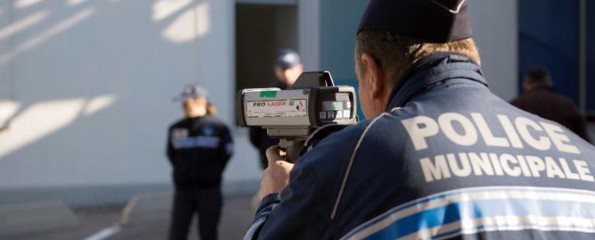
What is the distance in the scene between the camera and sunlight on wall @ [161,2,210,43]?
12.4 metres

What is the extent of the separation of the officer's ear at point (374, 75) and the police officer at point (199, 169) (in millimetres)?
6039

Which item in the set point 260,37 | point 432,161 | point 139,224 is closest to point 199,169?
point 139,224

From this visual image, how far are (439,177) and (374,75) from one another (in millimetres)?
318

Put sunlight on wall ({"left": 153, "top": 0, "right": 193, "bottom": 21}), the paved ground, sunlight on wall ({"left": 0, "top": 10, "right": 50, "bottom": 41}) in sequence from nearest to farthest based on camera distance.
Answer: the paved ground → sunlight on wall ({"left": 0, "top": 10, "right": 50, "bottom": 41}) → sunlight on wall ({"left": 153, "top": 0, "right": 193, "bottom": 21})

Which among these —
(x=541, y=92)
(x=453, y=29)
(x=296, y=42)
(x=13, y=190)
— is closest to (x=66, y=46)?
(x=13, y=190)

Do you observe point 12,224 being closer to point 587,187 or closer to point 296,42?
point 296,42

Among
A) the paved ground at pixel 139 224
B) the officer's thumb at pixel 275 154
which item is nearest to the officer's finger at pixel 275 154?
the officer's thumb at pixel 275 154

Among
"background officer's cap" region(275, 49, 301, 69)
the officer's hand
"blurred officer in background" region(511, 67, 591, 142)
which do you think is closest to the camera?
the officer's hand

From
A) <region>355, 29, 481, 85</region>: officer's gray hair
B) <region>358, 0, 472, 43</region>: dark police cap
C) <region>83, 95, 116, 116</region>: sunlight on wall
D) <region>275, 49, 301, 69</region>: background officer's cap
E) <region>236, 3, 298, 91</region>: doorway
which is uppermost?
<region>236, 3, 298, 91</region>: doorway

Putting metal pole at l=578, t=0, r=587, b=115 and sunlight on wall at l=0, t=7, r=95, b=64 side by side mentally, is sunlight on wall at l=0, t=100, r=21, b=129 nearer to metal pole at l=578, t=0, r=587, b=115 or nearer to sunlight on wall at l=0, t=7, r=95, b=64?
sunlight on wall at l=0, t=7, r=95, b=64

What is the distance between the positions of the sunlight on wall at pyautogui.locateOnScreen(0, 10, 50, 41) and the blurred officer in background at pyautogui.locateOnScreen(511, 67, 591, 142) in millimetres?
6912

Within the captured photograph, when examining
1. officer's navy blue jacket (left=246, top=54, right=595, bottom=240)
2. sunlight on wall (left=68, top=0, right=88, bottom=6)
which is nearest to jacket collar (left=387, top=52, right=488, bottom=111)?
officer's navy blue jacket (left=246, top=54, right=595, bottom=240)

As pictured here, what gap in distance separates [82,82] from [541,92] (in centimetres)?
681

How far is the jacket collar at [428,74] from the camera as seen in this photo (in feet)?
6.20
